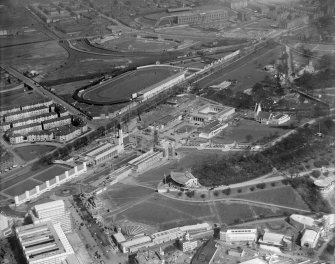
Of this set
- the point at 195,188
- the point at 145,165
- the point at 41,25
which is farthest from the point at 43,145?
the point at 41,25

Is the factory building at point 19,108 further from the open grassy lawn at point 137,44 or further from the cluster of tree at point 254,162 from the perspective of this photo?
the open grassy lawn at point 137,44

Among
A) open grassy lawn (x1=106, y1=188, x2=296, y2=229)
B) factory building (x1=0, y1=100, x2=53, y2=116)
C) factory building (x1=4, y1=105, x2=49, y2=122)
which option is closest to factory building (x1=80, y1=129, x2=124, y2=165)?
open grassy lawn (x1=106, y1=188, x2=296, y2=229)

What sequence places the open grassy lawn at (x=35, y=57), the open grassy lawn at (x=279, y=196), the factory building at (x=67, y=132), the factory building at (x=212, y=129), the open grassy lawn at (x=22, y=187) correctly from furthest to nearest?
the open grassy lawn at (x=35, y=57) < the factory building at (x=67, y=132) < the factory building at (x=212, y=129) < the open grassy lawn at (x=22, y=187) < the open grassy lawn at (x=279, y=196)

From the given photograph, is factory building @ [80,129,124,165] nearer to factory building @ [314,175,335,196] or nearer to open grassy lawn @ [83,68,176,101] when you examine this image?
open grassy lawn @ [83,68,176,101]

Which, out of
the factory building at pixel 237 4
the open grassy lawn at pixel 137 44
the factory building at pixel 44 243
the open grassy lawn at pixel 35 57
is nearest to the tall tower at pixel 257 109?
the factory building at pixel 44 243

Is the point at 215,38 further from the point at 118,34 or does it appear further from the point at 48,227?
the point at 48,227
